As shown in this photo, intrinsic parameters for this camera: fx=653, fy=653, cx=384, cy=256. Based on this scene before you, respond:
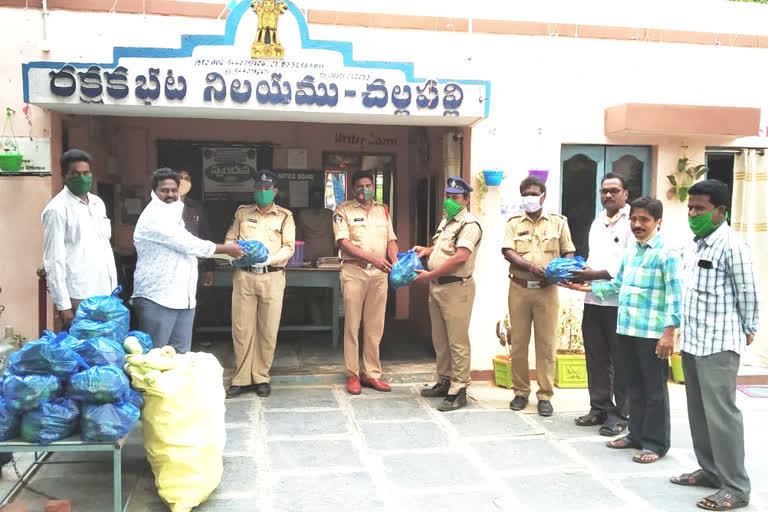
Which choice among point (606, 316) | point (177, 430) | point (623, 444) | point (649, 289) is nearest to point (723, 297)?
point (649, 289)

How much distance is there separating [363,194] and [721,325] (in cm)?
329

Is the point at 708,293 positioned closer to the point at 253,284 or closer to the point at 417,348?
the point at 253,284

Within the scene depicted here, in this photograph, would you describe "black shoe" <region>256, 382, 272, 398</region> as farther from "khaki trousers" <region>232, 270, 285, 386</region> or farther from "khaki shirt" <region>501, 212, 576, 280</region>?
"khaki shirt" <region>501, 212, 576, 280</region>

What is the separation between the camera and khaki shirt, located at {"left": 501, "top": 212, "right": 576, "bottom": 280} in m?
5.47

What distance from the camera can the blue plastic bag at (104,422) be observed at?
3.41 m

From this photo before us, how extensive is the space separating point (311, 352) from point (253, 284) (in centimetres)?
185

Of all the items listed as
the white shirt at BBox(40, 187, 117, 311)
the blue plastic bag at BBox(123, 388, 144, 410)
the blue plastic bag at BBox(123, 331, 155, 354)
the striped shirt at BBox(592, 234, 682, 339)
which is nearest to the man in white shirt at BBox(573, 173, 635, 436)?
the striped shirt at BBox(592, 234, 682, 339)

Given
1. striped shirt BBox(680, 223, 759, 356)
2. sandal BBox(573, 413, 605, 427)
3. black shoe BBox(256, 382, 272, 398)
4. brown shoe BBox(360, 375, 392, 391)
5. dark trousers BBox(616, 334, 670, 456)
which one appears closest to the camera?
striped shirt BBox(680, 223, 759, 356)

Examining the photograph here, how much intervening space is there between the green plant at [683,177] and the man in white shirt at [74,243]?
17.9 feet

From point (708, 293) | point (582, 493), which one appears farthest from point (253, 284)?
point (708, 293)

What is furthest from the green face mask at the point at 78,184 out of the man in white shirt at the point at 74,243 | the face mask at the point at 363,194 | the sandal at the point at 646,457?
the sandal at the point at 646,457

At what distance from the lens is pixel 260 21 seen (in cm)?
561

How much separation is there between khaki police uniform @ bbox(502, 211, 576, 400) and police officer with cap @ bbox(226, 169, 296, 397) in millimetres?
2071

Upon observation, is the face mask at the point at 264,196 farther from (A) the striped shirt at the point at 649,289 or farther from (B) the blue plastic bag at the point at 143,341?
(A) the striped shirt at the point at 649,289
